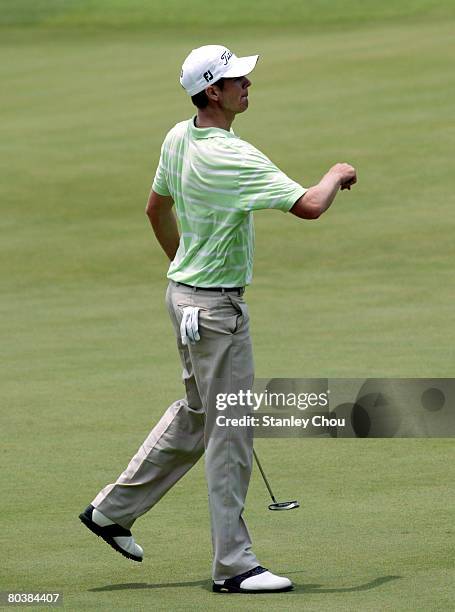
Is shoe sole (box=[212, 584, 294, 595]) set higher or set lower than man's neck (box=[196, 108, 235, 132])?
lower

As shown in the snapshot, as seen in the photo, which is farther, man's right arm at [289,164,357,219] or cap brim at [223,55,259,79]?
cap brim at [223,55,259,79]

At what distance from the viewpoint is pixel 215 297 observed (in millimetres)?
6988

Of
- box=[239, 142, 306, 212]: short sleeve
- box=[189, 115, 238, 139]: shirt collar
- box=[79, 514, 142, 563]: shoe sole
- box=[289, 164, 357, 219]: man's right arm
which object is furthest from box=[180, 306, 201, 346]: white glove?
box=[79, 514, 142, 563]: shoe sole

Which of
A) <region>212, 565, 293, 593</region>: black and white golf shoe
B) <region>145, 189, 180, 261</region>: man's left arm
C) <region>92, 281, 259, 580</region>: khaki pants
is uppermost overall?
<region>145, 189, 180, 261</region>: man's left arm

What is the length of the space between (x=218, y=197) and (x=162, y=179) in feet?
1.94

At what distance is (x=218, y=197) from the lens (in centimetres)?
688

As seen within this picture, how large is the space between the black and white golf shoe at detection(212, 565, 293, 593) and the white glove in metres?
1.00

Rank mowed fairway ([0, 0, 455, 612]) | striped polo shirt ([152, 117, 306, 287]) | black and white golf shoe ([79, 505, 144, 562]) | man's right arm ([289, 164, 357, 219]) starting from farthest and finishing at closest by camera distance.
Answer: mowed fairway ([0, 0, 455, 612]) → black and white golf shoe ([79, 505, 144, 562]) → striped polo shirt ([152, 117, 306, 287]) → man's right arm ([289, 164, 357, 219])

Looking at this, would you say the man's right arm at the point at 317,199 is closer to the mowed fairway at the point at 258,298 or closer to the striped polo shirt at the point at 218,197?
the striped polo shirt at the point at 218,197

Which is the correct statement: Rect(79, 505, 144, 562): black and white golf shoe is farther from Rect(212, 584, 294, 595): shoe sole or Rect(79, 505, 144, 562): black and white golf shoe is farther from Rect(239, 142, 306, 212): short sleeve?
Rect(239, 142, 306, 212): short sleeve

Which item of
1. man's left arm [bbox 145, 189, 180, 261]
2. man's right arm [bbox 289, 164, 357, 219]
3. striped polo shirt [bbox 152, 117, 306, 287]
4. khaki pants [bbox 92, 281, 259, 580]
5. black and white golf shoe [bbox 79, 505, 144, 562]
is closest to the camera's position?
man's right arm [bbox 289, 164, 357, 219]

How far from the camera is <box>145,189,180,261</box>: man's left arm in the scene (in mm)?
7617

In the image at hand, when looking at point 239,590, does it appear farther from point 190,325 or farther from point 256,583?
point 190,325

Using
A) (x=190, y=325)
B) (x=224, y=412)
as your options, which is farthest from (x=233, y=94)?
(x=224, y=412)
